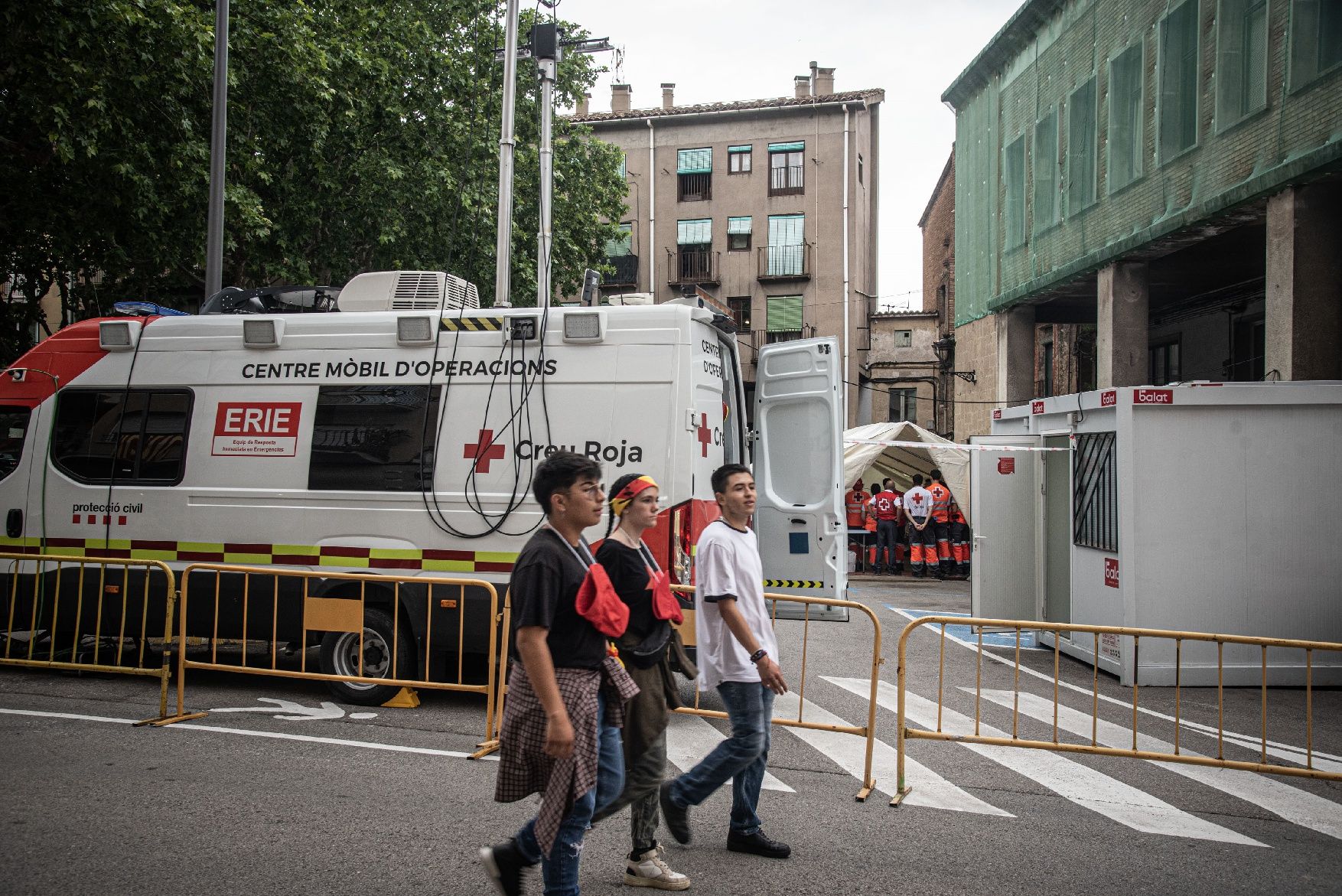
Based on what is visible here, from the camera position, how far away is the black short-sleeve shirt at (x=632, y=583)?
417cm

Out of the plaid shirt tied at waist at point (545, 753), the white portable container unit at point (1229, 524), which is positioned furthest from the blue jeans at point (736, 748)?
the white portable container unit at point (1229, 524)

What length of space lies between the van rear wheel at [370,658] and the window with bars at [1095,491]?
20.5 ft

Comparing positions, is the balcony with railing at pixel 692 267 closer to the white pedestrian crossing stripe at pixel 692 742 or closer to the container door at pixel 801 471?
the container door at pixel 801 471

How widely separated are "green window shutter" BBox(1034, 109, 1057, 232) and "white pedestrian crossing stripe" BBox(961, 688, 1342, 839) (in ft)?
40.8

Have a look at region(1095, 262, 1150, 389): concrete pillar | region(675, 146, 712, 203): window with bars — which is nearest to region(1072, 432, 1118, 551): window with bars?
region(1095, 262, 1150, 389): concrete pillar

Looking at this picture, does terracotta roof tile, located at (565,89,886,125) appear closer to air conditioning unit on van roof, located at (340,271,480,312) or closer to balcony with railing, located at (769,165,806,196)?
balcony with railing, located at (769,165,806,196)

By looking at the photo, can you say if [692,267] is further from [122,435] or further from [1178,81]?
[122,435]

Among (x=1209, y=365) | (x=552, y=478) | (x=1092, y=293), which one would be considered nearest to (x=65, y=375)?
(x=552, y=478)

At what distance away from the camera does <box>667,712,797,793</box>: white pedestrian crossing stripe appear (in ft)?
20.4

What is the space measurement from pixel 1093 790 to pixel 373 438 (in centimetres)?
531

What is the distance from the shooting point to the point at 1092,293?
18.9 m

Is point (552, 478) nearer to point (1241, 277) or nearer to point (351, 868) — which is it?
point (351, 868)

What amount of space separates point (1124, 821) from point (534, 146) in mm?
20862

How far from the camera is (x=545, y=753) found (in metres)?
3.72
